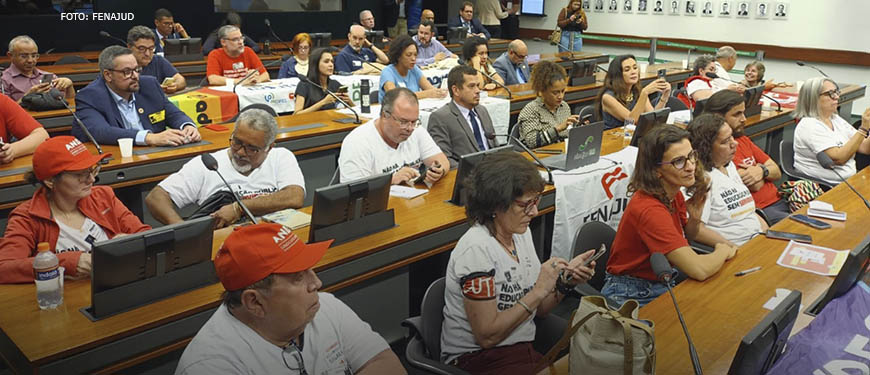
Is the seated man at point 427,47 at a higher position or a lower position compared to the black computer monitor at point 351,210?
higher

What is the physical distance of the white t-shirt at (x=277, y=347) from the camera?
171 centimetres

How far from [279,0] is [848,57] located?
29.9 feet

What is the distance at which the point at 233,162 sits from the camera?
358 centimetres

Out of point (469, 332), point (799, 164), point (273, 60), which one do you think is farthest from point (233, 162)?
point (273, 60)

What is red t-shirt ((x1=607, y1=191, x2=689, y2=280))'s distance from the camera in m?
2.77

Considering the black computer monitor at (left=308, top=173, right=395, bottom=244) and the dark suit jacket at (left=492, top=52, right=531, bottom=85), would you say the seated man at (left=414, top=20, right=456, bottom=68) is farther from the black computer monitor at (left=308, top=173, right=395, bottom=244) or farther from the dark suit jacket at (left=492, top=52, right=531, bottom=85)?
the black computer monitor at (left=308, top=173, right=395, bottom=244)

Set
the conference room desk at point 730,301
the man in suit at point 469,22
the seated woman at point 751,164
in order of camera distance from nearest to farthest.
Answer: the conference room desk at point 730,301
the seated woman at point 751,164
the man in suit at point 469,22

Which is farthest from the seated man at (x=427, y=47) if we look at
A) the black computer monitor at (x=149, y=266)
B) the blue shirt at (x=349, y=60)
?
the black computer monitor at (x=149, y=266)

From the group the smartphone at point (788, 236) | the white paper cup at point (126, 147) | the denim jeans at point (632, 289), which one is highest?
the white paper cup at point (126, 147)

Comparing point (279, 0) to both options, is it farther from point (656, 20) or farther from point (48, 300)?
point (48, 300)

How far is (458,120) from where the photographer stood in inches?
185

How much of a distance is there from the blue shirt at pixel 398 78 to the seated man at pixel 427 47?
7.46 feet

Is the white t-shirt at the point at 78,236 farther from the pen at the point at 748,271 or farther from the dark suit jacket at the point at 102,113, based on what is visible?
the pen at the point at 748,271

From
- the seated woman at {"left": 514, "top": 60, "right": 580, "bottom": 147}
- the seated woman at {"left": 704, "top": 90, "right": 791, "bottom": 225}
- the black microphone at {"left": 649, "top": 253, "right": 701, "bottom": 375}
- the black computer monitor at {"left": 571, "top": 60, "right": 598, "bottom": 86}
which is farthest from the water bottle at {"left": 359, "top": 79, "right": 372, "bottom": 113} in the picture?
the black microphone at {"left": 649, "top": 253, "right": 701, "bottom": 375}
